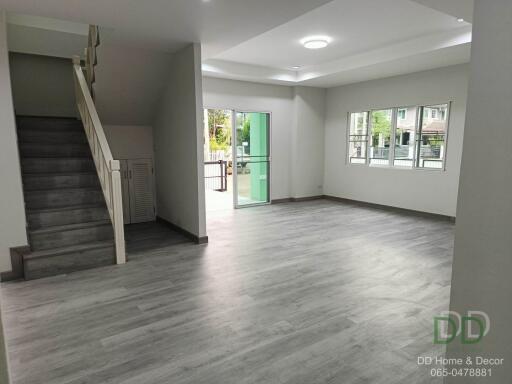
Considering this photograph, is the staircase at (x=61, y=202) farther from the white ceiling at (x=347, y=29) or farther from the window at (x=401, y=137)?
the window at (x=401, y=137)

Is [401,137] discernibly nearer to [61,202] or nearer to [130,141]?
[130,141]

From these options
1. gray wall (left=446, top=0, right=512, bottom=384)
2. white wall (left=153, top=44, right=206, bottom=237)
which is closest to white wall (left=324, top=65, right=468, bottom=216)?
white wall (left=153, top=44, right=206, bottom=237)

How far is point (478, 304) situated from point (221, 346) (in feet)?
5.43

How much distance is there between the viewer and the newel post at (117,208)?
388 cm

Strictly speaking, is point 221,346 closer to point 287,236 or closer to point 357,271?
point 357,271

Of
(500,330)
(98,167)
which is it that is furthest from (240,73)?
(500,330)

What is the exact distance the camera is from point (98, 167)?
4.58 m

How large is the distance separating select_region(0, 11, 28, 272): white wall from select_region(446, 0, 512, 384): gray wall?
403 cm

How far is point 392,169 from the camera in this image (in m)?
7.00

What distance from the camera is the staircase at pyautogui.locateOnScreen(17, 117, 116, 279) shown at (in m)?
3.78

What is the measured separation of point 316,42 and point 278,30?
2.42ft

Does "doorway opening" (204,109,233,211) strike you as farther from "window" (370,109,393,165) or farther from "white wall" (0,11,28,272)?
"white wall" (0,11,28,272)

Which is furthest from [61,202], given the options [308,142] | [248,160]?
[308,142]

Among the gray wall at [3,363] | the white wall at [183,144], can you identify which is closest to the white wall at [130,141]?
the white wall at [183,144]
